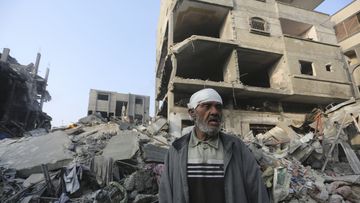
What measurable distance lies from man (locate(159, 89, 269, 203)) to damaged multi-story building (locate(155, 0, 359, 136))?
9338mm

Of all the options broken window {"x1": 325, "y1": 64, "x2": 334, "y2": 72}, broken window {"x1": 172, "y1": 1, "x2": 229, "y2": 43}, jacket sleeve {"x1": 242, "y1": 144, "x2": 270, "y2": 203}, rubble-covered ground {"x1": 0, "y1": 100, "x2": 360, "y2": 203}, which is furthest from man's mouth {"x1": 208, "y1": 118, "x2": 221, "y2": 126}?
broken window {"x1": 325, "y1": 64, "x2": 334, "y2": 72}

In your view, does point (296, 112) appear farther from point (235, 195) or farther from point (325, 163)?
point (235, 195)

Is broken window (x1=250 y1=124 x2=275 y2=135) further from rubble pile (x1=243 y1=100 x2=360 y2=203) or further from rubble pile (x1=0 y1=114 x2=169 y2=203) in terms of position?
rubble pile (x1=0 y1=114 x2=169 y2=203)

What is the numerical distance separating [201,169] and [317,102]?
14.8 m

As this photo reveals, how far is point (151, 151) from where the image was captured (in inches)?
264

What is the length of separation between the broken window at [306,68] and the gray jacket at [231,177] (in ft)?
47.0

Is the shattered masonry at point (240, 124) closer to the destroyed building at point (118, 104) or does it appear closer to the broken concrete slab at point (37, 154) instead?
the broken concrete slab at point (37, 154)

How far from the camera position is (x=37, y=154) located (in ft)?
24.5

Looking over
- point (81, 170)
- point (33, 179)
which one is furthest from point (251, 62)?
point (33, 179)

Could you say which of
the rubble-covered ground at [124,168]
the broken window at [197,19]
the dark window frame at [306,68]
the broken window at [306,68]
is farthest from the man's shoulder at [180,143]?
the broken window at [306,68]

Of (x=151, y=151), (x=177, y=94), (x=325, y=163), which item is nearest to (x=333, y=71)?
(x=325, y=163)

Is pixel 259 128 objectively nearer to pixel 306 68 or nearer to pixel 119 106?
pixel 306 68

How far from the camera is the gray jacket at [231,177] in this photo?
185 cm

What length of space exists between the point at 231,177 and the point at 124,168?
5008 millimetres
